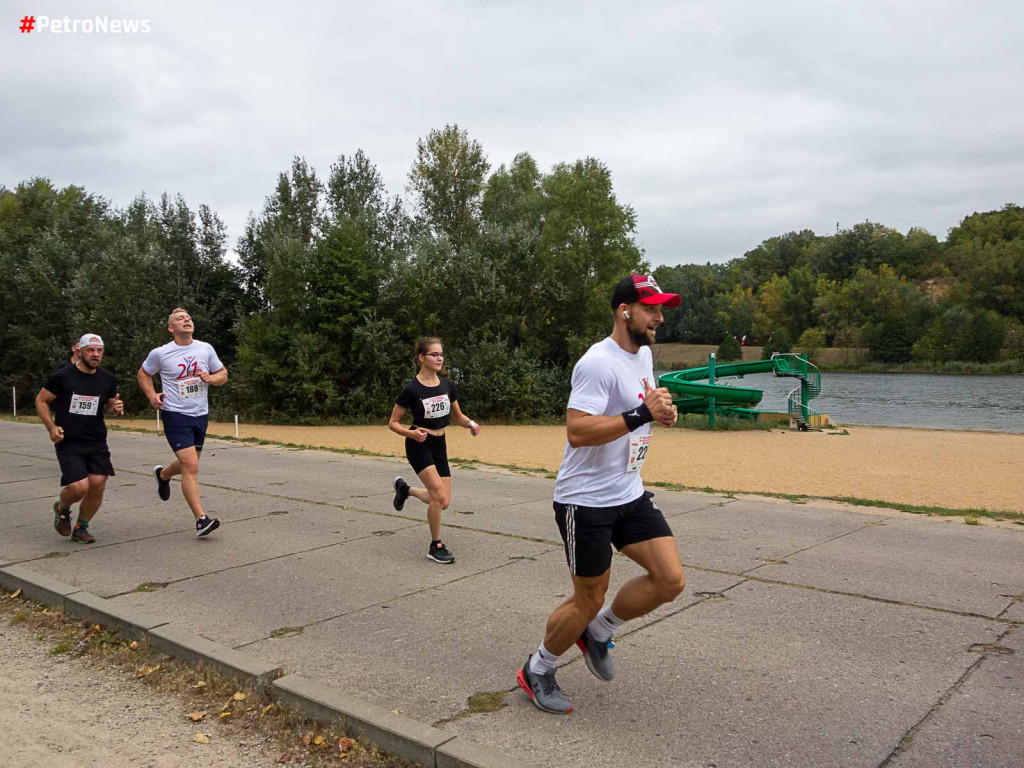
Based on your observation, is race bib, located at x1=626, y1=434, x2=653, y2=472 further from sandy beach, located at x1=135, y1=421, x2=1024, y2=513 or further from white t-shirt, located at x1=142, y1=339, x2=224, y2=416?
sandy beach, located at x1=135, y1=421, x2=1024, y2=513

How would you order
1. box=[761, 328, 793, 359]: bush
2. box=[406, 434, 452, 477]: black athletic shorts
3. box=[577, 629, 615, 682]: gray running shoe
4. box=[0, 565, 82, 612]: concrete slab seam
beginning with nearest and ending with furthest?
box=[577, 629, 615, 682]: gray running shoe → box=[0, 565, 82, 612]: concrete slab seam → box=[406, 434, 452, 477]: black athletic shorts → box=[761, 328, 793, 359]: bush

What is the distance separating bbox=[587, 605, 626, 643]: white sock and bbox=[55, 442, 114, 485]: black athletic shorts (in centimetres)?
537

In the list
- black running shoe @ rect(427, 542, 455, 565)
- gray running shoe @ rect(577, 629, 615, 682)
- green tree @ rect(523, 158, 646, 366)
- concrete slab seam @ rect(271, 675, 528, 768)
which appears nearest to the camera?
concrete slab seam @ rect(271, 675, 528, 768)

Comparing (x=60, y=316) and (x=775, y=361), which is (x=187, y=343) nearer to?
(x=775, y=361)

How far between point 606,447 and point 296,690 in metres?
2.01

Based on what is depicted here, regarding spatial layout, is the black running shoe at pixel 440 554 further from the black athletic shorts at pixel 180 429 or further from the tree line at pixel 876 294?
the tree line at pixel 876 294

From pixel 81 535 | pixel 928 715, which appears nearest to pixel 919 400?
pixel 81 535

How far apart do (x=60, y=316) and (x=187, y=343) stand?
40.2 meters

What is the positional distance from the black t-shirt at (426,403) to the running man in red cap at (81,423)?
2728 millimetres

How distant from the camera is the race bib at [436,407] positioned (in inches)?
A: 275

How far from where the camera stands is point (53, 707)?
4.13m

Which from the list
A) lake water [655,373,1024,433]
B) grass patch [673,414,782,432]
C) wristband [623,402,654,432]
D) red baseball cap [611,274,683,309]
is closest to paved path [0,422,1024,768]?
wristband [623,402,654,432]

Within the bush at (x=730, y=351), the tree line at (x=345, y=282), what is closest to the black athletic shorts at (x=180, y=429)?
the tree line at (x=345, y=282)

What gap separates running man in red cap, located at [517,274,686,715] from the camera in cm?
362
